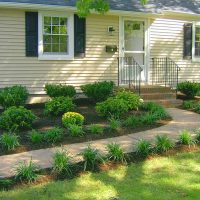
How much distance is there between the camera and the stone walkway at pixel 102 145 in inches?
259

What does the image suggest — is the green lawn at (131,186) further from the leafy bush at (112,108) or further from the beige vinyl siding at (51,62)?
the beige vinyl siding at (51,62)

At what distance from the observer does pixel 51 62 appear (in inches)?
509

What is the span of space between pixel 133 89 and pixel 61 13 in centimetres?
339

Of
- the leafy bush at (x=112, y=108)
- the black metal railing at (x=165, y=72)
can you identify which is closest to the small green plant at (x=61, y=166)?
the leafy bush at (x=112, y=108)

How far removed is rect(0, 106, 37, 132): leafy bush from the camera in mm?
8961

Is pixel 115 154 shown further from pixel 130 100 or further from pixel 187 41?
pixel 187 41

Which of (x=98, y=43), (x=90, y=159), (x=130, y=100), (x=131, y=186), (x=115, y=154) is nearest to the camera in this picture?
(x=131, y=186)

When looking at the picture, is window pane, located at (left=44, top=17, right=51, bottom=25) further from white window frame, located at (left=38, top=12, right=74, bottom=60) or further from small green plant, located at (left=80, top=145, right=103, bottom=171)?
small green plant, located at (left=80, top=145, right=103, bottom=171)

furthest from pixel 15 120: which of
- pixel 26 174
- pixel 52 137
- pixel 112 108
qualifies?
pixel 26 174

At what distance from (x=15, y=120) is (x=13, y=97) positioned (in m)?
2.18

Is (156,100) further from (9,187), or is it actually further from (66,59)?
(9,187)

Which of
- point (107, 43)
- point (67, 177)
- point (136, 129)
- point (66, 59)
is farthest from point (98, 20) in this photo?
point (67, 177)

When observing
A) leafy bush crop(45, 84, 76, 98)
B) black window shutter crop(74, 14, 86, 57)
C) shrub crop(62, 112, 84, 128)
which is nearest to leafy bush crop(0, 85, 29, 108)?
leafy bush crop(45, 84, 76, 98)

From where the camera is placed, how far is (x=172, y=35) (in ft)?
50.6
